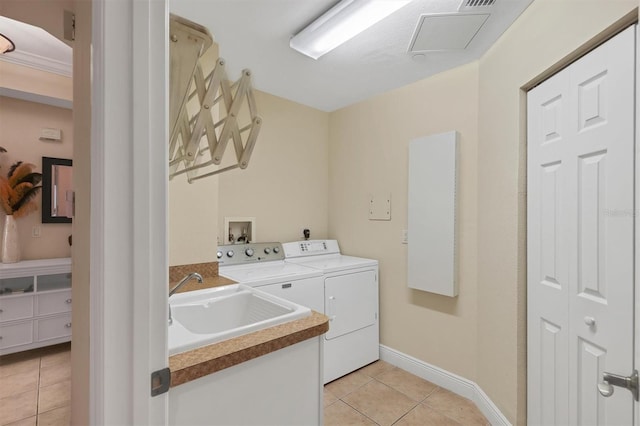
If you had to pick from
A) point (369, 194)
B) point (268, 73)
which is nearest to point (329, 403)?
point (369, 194)

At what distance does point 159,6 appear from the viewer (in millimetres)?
621

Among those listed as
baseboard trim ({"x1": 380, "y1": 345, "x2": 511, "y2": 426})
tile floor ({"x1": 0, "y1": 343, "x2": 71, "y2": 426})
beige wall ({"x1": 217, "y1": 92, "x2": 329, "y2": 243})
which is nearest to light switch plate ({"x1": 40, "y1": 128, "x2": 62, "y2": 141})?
beige wall ({"x1": 217, "y1": 92, "x2": 329, "y2": 243})

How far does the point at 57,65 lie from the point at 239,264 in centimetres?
246

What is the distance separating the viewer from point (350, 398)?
85.4 inches

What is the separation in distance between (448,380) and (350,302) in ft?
3.02

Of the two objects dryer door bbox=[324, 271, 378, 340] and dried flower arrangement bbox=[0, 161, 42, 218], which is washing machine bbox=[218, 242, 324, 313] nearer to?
dryer door bbox=[324, 271, 378, 340]

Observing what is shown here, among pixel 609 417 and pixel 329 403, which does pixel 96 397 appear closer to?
pixel 609 417

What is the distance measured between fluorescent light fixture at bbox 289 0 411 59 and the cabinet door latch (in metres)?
1.77

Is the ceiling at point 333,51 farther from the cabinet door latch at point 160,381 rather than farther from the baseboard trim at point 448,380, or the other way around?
the baseboard trim at point 448,380

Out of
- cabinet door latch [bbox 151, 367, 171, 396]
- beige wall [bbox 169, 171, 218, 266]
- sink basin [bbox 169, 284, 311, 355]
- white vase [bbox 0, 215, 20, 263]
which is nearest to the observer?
cabinet door latch [bbox 151, 367, 171, 396]

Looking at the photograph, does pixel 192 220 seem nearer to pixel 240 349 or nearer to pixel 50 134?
pixel 240 349

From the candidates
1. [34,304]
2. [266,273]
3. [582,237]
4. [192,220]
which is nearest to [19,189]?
[34,304]

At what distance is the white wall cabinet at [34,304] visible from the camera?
8.28 ft

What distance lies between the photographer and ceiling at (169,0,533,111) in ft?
5.32
